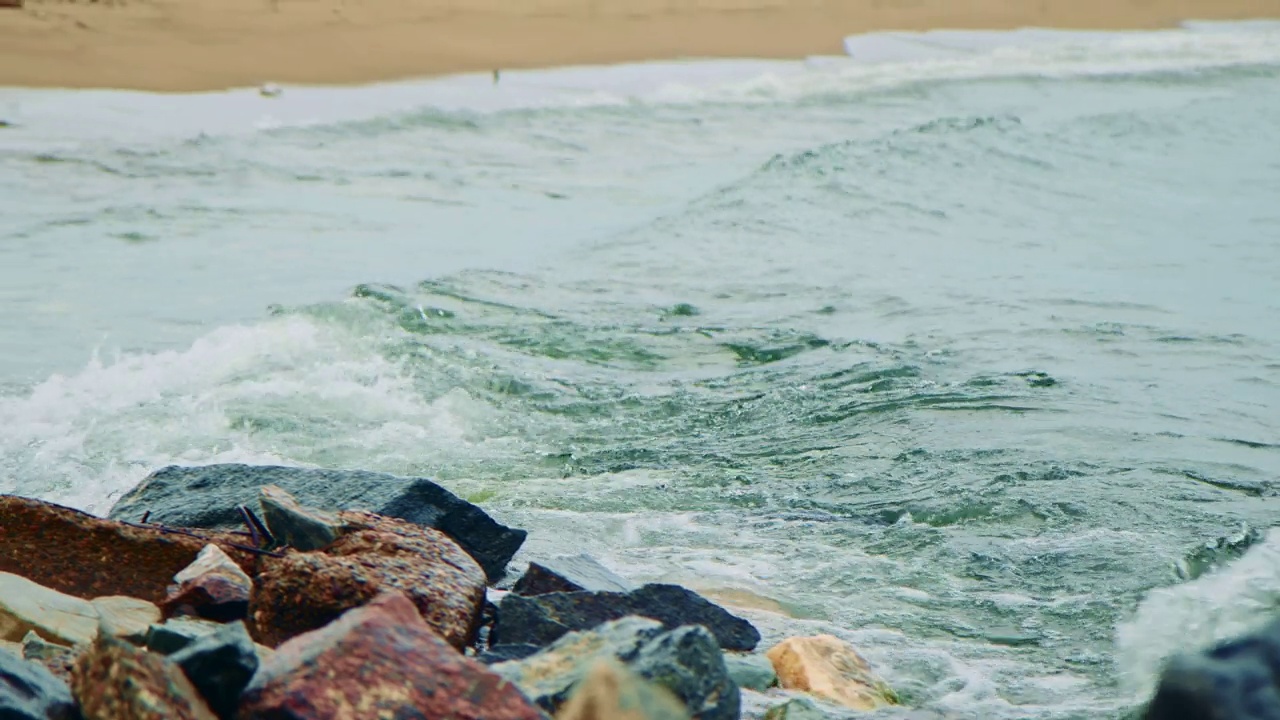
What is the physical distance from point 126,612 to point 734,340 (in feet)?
18.5

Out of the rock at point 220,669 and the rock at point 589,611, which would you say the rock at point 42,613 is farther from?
the rock at point 589,611

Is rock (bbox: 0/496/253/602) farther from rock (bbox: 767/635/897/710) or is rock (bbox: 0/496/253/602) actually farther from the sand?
the sand

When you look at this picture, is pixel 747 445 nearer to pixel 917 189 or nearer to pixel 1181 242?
pixel 1181 242

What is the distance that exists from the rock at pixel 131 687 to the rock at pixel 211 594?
0.99 m

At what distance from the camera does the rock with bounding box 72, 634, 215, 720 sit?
2.58m

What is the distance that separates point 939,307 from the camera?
9.97m

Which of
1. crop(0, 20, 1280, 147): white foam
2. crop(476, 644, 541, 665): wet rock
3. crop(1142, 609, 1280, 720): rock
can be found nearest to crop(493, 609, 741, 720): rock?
crop(476, 644, 541, 665): wet rock

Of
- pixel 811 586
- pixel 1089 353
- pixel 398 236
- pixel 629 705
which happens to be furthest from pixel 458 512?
pixel 398 236

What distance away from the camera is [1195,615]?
4.81m

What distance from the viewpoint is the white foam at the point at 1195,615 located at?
443cm

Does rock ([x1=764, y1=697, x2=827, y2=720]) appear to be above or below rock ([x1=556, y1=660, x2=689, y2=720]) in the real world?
below

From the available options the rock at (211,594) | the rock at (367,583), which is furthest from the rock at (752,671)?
the rock at (211,594)

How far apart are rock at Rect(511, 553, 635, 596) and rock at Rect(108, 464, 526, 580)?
0.37 m

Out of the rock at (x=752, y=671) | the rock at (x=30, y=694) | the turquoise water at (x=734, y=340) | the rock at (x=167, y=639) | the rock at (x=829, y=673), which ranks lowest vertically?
the turquoise water at (x=734, y=340)
